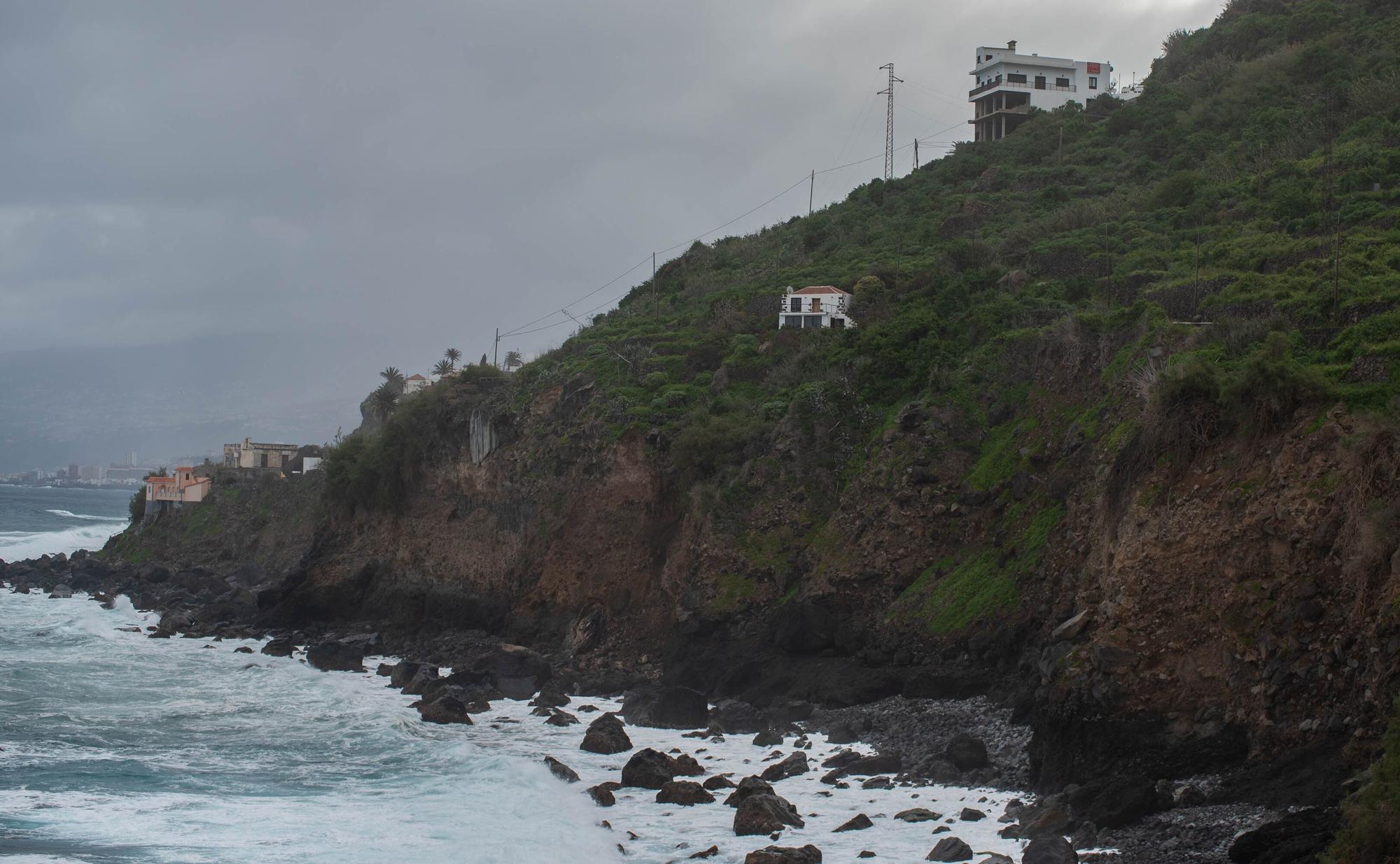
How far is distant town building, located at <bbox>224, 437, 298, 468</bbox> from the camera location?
86312 mm

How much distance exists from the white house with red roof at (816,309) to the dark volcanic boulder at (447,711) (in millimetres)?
22544

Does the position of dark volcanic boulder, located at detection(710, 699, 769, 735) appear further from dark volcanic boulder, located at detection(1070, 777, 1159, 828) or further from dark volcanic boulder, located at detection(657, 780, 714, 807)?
dark volcanic boulder, located at detection(1070, 777, 1159, 828)

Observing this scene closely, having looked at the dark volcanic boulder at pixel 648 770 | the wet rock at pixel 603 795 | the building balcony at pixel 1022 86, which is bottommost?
the wet rock at pixel 603 795

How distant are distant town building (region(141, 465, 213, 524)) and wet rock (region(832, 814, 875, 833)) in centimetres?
6972

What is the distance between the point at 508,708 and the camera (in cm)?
3469

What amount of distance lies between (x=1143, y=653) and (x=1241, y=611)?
1992 mm

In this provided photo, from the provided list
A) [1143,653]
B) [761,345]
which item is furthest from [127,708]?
[1143,653]

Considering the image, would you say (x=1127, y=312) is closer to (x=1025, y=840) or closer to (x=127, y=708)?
(x=1025, y=840)

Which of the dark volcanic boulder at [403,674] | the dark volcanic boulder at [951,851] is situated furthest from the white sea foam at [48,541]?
the dark volcanic boulder at [951,851]

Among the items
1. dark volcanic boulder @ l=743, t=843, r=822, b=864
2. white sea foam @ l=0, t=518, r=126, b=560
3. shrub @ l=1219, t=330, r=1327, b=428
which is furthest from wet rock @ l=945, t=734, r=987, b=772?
white sea foam @ l=0, t=518, r=126, b=560

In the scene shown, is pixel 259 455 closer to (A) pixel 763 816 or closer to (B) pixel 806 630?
(B) pixel 806 630

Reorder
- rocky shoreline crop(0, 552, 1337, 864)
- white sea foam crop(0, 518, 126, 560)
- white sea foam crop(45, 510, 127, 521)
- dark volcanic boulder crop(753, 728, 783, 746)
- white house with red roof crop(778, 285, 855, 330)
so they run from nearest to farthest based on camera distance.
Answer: rocky shoreline crop(0, 552, 1337, 864)
dark volcanic boulder crop(753, 728, 783, 746)
white house with red roof crop(778, 285, 855, 330)
white sea foam crop(0, 518, 126, 560)
white sea foam crop(45, 510, 127, 521)

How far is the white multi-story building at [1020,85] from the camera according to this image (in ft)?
264

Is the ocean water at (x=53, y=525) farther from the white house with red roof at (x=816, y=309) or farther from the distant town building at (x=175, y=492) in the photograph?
the white house with red roof at (x=816, y=309)
